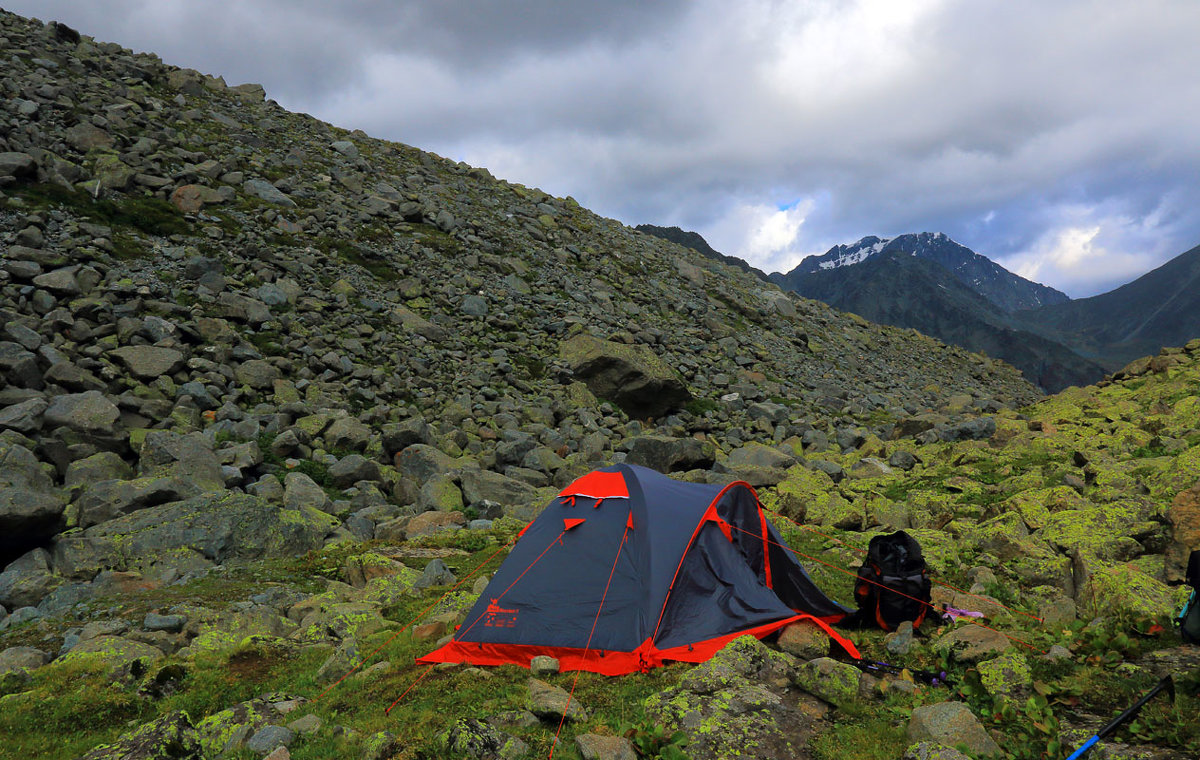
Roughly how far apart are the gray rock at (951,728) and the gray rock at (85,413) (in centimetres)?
1722

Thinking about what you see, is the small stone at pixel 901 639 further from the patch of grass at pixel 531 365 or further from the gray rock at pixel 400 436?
the patch of grass at pixel 531 365

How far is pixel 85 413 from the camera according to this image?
1457 centimetres

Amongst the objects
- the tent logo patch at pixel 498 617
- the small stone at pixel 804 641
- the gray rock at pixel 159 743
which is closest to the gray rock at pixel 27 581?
the gray rock at pixel 159 743

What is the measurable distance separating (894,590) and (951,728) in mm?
3182

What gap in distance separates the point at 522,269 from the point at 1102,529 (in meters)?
27.6

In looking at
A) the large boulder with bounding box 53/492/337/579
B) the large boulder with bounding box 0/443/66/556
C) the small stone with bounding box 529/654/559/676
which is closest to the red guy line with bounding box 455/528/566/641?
the small stone with bounding box 529/654/559/676

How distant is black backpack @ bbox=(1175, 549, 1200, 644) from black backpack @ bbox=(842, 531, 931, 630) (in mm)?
2705

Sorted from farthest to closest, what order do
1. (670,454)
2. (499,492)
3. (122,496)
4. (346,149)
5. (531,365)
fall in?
(346,149) → (531,365) → (670,454) → (499,492) → (122,496)

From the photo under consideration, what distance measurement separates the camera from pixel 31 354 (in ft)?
50.5

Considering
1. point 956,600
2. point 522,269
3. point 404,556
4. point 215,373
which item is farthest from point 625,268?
point 956,600

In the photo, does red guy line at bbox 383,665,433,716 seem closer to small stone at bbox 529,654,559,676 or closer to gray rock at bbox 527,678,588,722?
small stone at bbox 529,654,559,676

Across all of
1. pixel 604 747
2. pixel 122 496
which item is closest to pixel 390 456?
pixel 122 496

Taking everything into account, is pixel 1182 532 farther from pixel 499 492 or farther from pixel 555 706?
pixel 499 492

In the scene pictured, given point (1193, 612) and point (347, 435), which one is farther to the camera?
point (347, 435)
